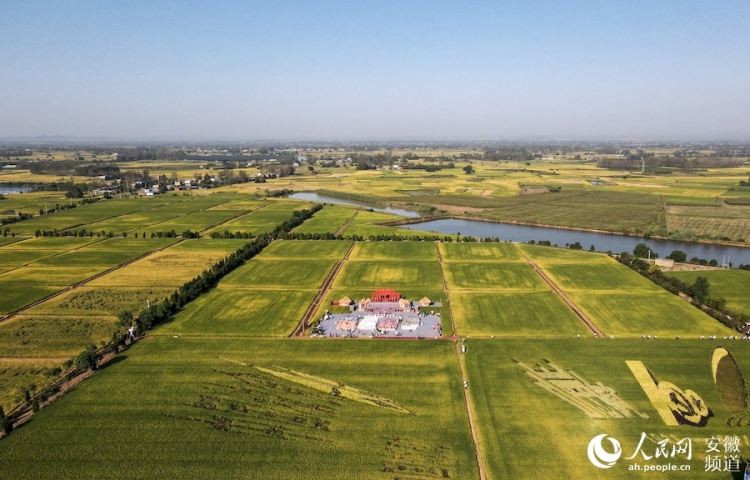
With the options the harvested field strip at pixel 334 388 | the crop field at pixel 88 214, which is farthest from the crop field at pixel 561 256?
the crop field at pixel 88 214

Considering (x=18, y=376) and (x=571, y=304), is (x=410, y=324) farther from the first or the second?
(x=18, y=376)

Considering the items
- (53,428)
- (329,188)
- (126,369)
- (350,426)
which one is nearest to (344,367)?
(350,426)

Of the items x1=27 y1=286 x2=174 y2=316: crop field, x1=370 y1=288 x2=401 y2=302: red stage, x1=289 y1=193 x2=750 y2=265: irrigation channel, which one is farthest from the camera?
x1=289 y1=193 x2=750 y2=265: irrigation channel

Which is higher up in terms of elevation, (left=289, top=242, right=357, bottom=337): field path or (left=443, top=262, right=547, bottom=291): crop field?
(left=443, top=262, right=547, bottom=291): crop field

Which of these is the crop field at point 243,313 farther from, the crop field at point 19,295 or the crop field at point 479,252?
the crop field at point 479,252

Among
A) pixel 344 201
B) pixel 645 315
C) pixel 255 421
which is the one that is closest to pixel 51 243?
pixel 255 421

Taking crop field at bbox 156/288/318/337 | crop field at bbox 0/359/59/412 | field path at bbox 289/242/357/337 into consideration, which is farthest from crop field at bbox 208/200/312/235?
crop field at bbox 0/359/59/412

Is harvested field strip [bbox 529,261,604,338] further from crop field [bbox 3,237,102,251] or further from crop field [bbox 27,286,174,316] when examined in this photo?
crop field [bbox 3,237,102,251]
